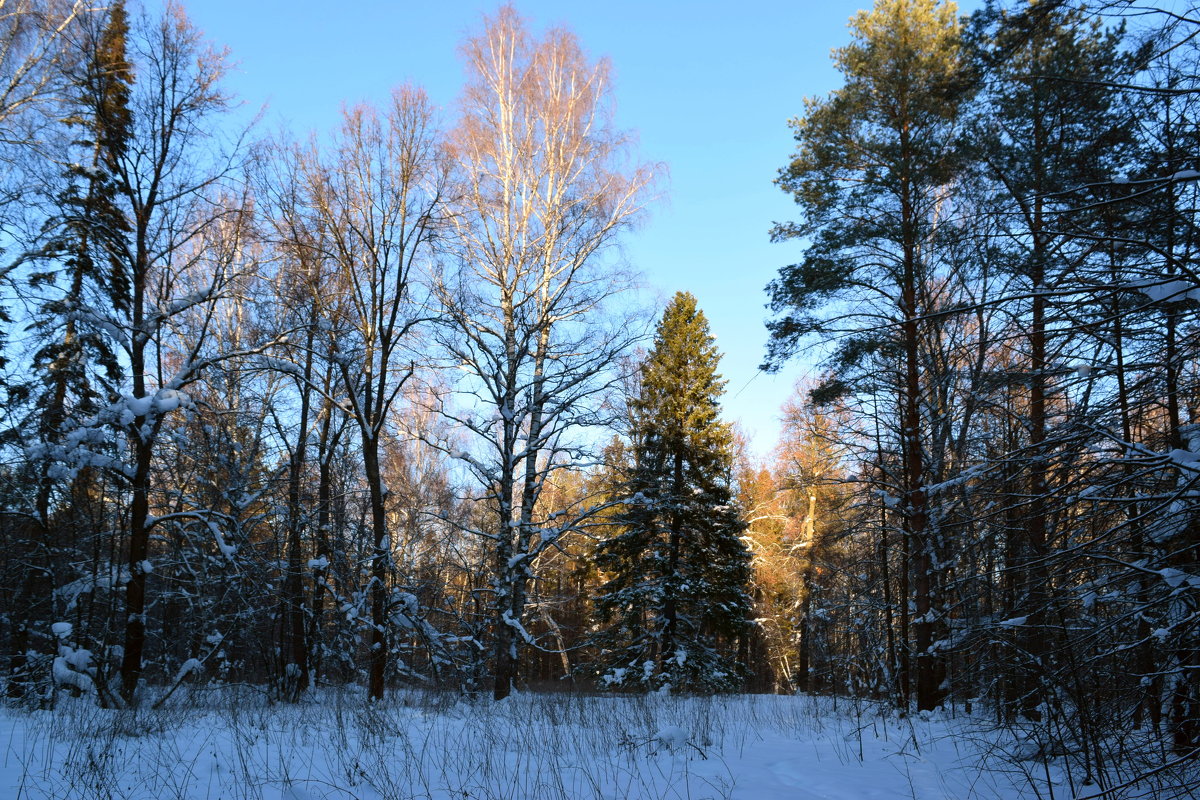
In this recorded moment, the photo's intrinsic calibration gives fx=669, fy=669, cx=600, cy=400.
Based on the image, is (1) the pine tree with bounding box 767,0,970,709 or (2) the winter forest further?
(1) the pine tree with bounding box 767,0,970,709

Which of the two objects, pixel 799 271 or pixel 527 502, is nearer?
pixel 799 271

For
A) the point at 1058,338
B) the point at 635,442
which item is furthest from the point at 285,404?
the point at 1058,338

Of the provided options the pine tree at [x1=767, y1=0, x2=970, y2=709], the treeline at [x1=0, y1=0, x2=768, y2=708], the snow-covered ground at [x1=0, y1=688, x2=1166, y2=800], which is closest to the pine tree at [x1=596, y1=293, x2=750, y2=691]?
the treeline at [x1=0, y1=0, x2=768, y2=708]

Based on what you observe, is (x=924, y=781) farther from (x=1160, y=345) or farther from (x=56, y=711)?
(x=56, y=711)

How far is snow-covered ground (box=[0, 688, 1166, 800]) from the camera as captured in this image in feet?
14.9

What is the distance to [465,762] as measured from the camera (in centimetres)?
566

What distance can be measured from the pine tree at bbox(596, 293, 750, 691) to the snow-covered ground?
439 inches

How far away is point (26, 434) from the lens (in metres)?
10.7

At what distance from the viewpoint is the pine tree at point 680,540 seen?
1961cm

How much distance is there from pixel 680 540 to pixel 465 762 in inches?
598

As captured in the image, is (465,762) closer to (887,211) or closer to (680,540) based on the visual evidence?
(887,211)

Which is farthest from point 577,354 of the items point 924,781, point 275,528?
point 924,781

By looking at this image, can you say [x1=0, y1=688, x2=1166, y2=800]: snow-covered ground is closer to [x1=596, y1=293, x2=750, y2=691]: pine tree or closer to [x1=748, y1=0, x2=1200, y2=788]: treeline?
[x1=748, y1=0, x2=1200, y2=788]: treeline

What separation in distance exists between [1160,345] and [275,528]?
15112 millimetres
